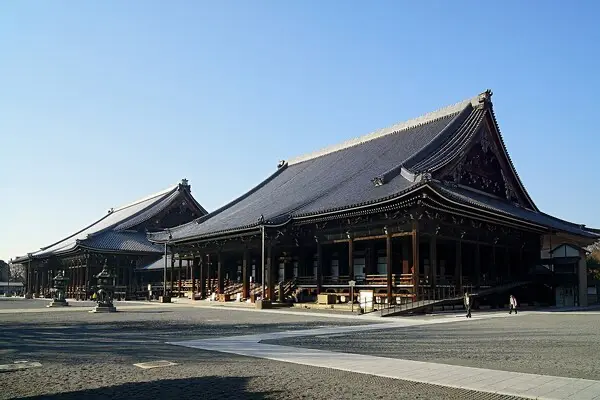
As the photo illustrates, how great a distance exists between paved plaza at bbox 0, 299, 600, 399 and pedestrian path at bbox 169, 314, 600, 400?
104 millimetres

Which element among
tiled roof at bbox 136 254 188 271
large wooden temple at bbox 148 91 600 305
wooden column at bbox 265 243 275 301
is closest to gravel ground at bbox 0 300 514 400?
large wooden temple at bbox 148 91 600 305

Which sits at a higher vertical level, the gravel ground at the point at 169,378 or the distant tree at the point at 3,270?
the gravel ground at the point at 169,378

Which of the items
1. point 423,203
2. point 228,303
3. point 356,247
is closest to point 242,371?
point 423,203

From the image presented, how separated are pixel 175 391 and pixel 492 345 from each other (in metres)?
9.75

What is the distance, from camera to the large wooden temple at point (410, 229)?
1206 inches

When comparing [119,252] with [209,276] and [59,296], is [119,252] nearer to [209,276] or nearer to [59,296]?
[59,296]

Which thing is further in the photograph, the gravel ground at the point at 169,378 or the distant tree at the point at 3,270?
the distant tree at the point at 3,270

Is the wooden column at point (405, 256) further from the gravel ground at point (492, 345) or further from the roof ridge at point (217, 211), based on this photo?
the roof ridge at point (217, 211)

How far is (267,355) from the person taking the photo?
42.9 feet

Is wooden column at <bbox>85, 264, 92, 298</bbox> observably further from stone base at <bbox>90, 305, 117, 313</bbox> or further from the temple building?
stone base at <bbox>90, 305, 117, 313</bbox>

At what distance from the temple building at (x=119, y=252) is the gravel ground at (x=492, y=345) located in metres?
43.8

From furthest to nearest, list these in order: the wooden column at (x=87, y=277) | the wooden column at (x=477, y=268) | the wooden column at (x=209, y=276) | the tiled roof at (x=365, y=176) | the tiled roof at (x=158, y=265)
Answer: the wooden column at (x=87, y=277) → the tiled roof at (x=158, y=265) → the wooden column at (x=209, y=276) → the wooden column at (x=477, y=268) → the tiled roof at (x=365, y=176)

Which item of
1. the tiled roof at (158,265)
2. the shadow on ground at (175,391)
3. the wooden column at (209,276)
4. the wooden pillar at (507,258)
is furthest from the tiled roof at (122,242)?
the shadow on ground at (175,391)

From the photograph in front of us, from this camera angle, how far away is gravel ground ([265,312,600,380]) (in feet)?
37.9
